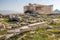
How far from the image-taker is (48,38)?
9.48 metres

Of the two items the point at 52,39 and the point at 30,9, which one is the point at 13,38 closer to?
the point at 52,39

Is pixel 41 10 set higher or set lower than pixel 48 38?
lower

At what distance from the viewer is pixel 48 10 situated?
34781mm

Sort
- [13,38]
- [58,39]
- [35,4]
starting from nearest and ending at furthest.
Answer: [13,38] → [58,39] → [35,4]

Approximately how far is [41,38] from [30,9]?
23956mm

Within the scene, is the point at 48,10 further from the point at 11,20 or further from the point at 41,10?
the point at 11,20

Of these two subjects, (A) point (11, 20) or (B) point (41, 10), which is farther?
(B) point (41, 10)

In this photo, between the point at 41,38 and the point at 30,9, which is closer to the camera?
the point at 41,38

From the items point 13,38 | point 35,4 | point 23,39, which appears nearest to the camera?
point 23,39

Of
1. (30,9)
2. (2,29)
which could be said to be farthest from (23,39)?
(30,9)

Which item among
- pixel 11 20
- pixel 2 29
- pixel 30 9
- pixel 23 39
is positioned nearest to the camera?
pixel 23 39

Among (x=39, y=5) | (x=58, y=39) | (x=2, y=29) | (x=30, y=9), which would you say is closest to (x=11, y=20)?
(x=2, y=29)

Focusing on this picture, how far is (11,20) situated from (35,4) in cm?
1783

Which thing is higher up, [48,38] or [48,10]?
[48,38]
